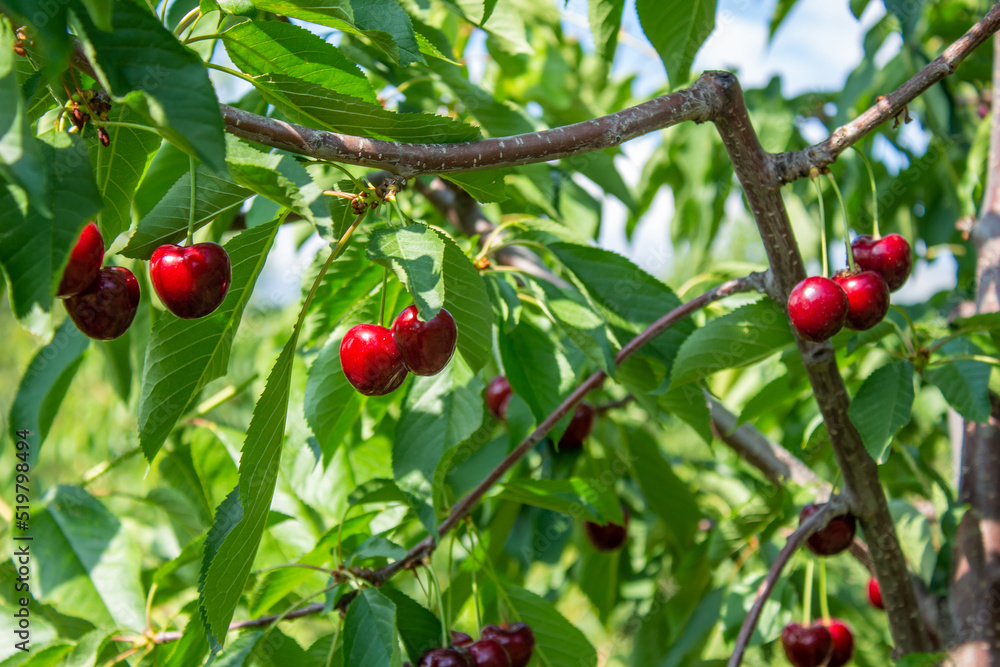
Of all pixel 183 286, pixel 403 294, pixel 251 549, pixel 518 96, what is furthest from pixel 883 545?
pixel 518 96

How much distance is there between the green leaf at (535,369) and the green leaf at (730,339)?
0.20 m

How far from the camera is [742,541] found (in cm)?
162

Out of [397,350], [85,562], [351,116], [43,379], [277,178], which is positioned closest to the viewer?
[277,178]

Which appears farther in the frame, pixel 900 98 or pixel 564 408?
pixel 564 408

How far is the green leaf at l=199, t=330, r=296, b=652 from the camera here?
84 cm

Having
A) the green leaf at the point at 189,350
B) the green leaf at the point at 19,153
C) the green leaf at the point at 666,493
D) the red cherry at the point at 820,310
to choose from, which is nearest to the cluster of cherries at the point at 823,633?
Answer: the green leaf at the point at 666,493

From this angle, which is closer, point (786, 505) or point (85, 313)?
point (85, 313)

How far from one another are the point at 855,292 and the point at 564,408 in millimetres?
426

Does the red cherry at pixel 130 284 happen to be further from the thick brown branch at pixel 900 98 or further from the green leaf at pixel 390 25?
the thick brown branch at pixel 900 98

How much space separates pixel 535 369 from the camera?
1.25 metres

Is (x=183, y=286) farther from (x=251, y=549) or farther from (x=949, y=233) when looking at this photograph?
(x=949, y=233)

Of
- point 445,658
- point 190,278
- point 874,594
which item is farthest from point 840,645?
point 190,278

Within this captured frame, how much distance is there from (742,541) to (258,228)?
1195mm

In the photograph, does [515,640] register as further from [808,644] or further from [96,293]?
[96,293]
